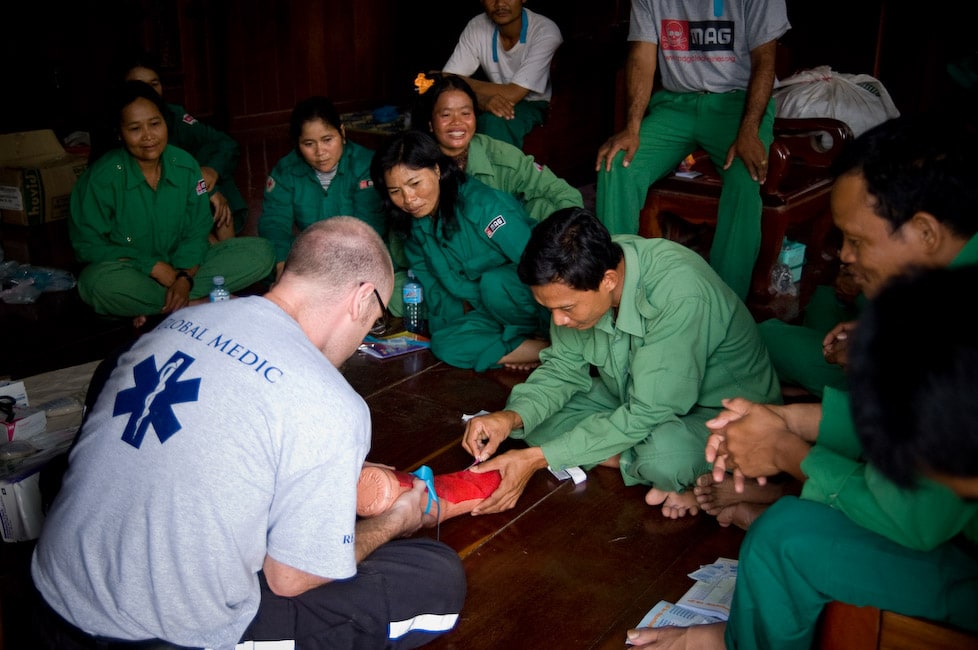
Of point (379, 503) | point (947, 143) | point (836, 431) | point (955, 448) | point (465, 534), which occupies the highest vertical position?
point (947, 143)

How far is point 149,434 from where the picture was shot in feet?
4.41

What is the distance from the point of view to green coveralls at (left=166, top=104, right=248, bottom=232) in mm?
4480

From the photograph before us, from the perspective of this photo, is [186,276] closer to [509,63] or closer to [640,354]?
[509,63]

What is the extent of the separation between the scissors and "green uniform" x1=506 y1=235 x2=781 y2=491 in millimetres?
1443

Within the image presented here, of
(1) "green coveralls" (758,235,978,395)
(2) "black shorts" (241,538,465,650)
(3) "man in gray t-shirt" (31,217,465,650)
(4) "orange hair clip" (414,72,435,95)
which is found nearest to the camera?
(3) "man in gray t-shirt" (31,217,465,650)

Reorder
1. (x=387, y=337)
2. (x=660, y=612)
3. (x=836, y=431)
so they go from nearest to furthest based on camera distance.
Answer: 1. (x=836, y=431)
2. (x=660, y=612)
3. (x=387, y=337)

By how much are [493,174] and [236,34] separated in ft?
11.7

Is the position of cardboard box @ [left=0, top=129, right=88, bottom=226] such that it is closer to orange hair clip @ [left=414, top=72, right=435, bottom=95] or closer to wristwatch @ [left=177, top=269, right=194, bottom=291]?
wristwatch @ [left=177, top=269, right=194, bottom=291]

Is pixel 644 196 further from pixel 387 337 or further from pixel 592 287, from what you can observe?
pixel 592 287

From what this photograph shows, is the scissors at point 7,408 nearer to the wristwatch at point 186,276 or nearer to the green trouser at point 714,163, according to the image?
the wristwatch at point 186,276

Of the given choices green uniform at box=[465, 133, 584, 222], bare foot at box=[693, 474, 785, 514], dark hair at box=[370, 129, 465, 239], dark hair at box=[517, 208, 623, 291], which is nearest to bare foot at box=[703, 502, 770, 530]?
bare foot at box=[693, 474, 785, 514]

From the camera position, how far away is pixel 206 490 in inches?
52.6

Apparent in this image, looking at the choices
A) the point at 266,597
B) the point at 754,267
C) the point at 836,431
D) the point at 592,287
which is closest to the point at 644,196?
the point at 754,267

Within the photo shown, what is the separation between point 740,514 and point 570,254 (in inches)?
30.7
